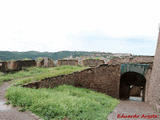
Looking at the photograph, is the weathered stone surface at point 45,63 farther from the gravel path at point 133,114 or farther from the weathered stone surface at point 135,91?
the weathered stone surface at point 135,91

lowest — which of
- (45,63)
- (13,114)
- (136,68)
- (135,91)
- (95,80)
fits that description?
(135,91)

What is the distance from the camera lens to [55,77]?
362 inches

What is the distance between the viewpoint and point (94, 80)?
12172 mm

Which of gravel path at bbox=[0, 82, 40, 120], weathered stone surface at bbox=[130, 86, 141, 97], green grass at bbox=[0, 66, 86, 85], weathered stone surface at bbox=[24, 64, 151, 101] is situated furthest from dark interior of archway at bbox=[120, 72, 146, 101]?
gravel path at bbox=[0, 82, 40, 120]

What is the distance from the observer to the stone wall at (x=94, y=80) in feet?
29.2

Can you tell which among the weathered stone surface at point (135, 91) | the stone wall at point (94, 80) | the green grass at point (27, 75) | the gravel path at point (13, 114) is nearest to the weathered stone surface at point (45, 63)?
the green grass at point (27, 75)

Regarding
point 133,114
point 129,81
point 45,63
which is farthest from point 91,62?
point 133,114

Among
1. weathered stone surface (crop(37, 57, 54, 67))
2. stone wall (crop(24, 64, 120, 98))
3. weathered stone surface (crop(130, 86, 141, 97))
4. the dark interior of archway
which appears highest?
weathered stone surface (crop(37, 57, 54, 67))

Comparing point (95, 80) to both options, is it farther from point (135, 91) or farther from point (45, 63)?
point (135, 91)

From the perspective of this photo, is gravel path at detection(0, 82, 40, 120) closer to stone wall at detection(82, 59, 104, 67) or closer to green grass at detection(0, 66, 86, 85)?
green grass at detection(0, 66, 86, 85)

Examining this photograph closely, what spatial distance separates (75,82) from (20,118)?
21.9 feet

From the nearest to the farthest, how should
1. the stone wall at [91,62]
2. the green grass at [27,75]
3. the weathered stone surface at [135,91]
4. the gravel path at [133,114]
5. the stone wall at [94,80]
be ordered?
1. the gravel path at [133,114]
2. the green grass at [27,75]
3. the stone wall at [94,80]
4. the stone wall at [91,62]
5. the weathered stone surface at [135,91]

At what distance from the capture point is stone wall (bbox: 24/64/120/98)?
351 inches

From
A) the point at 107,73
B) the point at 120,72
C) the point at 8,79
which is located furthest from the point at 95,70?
the point at 8,79
